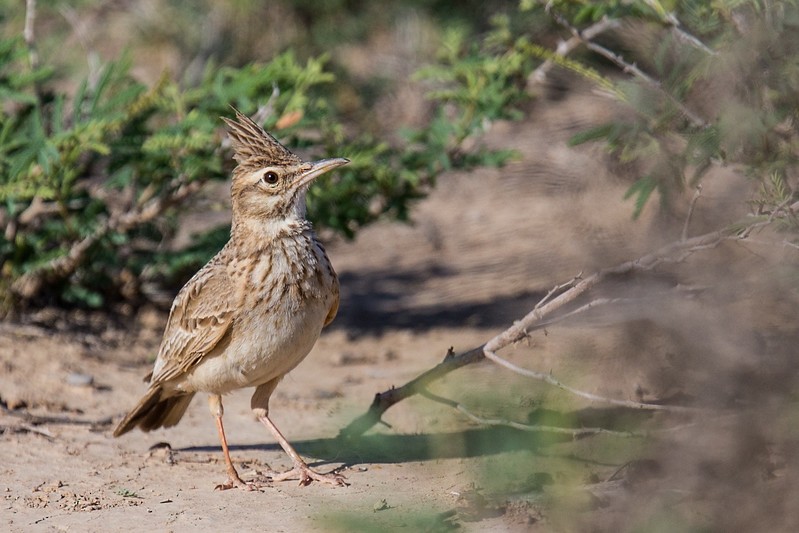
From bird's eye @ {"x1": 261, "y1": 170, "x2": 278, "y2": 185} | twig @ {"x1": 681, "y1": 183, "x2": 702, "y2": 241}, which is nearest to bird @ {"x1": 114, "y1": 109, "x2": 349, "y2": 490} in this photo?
bird's eye @ {"x1": 261, "y1": 170, "x2": 278, "y2": 185}

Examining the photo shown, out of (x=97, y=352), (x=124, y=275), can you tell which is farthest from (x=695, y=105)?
(x=124, y=275)

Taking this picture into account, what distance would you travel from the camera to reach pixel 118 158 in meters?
8.03

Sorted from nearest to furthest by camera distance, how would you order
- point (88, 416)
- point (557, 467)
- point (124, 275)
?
point (557, 467) < point (88, 416) < point (124, 275)

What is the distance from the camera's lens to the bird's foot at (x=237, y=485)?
571 cm

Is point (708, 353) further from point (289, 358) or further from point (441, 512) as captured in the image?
point (289, 358)

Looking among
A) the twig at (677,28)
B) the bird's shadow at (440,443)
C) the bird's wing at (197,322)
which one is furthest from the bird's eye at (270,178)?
the twig at (677,28)

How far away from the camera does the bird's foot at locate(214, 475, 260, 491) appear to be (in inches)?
225

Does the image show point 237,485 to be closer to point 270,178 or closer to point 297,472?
point 297,472

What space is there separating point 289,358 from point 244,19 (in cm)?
995

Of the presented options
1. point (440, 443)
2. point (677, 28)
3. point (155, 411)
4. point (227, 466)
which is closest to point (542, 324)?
point (440, 443)

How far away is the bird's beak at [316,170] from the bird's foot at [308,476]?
157 centimetres

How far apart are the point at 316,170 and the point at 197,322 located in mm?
1077

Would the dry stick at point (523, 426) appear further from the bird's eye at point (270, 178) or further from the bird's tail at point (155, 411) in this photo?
the bird's tail at point (155, 411)

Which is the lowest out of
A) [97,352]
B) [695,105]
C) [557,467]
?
[97,352]
